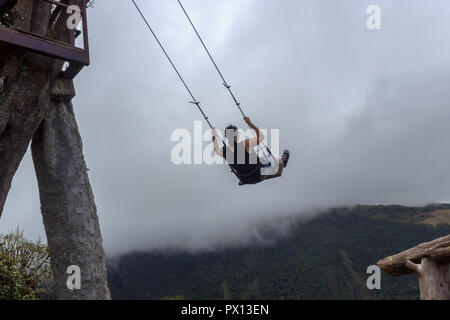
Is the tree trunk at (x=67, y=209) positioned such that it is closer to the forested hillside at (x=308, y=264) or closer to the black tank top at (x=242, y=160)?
the black tank top at (x=242, y=160)

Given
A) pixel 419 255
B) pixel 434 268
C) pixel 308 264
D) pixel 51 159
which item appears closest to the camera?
pixel 434 268

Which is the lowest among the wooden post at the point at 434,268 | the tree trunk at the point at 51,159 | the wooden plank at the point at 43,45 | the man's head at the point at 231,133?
the wooden post at the point at 434,268

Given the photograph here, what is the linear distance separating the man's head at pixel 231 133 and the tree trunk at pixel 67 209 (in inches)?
123

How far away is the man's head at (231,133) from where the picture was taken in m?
8.50

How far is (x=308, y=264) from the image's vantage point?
115188mm

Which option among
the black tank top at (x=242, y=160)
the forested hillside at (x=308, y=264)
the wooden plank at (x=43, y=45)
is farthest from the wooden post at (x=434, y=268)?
the forested hillside at (x=308, y=264)

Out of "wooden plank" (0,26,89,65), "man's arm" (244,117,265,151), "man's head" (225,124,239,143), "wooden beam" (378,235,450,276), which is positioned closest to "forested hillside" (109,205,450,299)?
"man's arm" (244,117,265,151)

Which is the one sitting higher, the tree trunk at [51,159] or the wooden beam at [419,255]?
the tree trunk at [51,159]

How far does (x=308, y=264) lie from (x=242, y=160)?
113296 millimetres

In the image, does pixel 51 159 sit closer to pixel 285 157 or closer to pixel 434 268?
pixel 285 157

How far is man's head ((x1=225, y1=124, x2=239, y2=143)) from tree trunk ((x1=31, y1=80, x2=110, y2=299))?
3.13 m

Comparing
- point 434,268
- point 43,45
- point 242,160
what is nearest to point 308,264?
point 242,160

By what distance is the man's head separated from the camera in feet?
27.9
